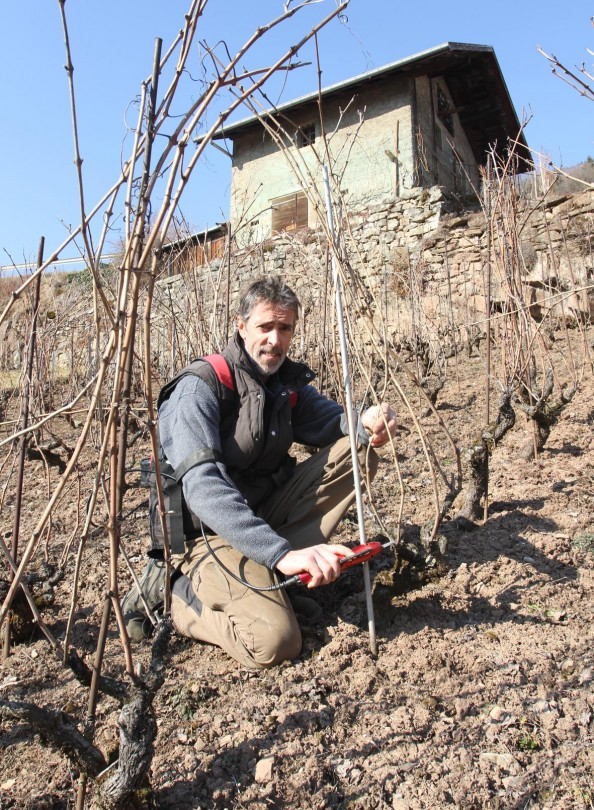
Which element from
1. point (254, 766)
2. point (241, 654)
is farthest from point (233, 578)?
point (254, 766)

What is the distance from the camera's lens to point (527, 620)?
1.80 meters

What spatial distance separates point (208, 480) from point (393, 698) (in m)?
0.75

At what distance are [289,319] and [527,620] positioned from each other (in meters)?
1.23

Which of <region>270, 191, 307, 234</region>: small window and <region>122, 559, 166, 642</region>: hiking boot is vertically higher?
<region>270, 191, 307, 234</region>: small window

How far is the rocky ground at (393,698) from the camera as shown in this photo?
1.26 metres

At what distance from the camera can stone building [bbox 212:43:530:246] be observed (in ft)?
32.2

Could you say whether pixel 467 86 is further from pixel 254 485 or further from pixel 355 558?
pixel 355 558

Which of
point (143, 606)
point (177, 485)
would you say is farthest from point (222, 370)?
point (143, 606)

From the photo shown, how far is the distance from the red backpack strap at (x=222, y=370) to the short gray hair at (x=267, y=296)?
207 mm

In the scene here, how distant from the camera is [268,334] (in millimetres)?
2031

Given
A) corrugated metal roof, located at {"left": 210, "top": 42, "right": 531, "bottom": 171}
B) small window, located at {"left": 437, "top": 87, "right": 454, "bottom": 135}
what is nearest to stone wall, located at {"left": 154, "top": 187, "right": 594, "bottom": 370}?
corrugated metal roof, located at {"left": 210, "top": 42, "right": 531, "bottom": 171}

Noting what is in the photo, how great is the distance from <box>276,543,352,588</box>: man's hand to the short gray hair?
0.90 metres

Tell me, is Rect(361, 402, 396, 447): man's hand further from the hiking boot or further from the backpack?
the hiking boot

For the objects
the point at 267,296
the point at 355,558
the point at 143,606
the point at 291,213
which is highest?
the point at 291,213
